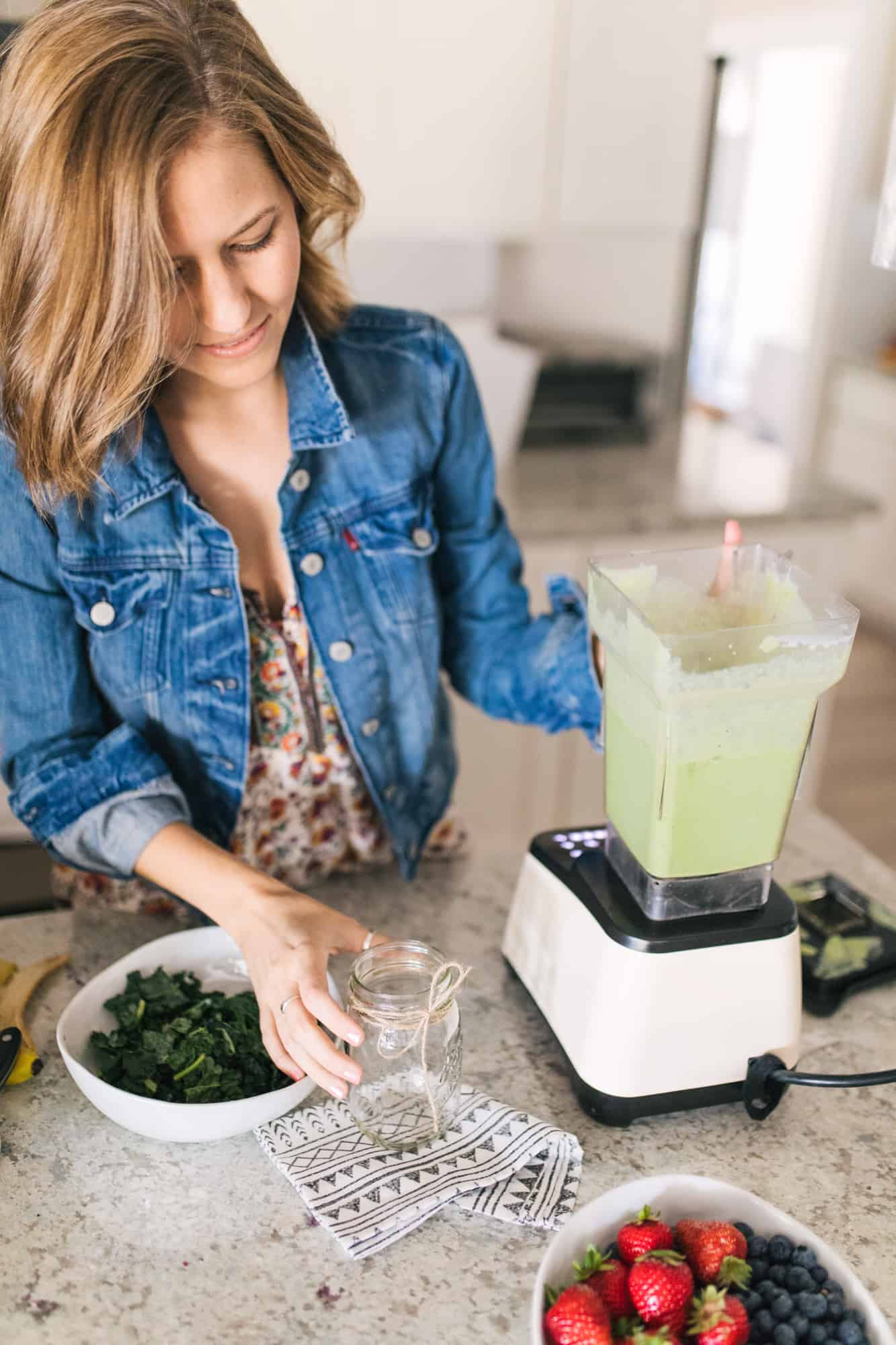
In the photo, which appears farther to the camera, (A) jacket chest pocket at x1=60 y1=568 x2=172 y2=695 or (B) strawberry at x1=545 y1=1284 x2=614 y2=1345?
(A) jacket chest pocket at x1=60 y1=568 x2=172 y2=695

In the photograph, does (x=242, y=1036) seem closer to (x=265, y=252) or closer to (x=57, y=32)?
(x=265, y=252)

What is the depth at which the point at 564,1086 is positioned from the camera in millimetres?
979

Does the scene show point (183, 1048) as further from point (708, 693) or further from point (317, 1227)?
point (708, 693)

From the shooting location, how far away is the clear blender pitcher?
85 centimetres

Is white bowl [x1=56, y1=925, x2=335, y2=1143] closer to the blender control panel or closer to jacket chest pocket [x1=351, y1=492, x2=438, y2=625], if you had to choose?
the blender control panel

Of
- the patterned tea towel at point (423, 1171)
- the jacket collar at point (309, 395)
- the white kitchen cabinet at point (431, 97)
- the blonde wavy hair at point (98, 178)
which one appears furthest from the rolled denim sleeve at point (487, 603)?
the white kitchen cabinet at point (431, 97)

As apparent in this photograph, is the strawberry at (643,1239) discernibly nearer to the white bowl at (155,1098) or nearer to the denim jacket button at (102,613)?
the white bowl at (155,1098)

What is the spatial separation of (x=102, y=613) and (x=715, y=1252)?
2.50ft

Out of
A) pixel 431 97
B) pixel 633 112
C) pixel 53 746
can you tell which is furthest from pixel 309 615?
pixel 633 112

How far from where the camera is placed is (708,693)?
0.84m

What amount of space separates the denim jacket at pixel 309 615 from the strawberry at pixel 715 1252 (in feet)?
1.84

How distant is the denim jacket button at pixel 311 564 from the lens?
4.04 ft

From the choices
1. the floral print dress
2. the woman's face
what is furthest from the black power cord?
the woman's face

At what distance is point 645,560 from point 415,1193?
0.51 m
